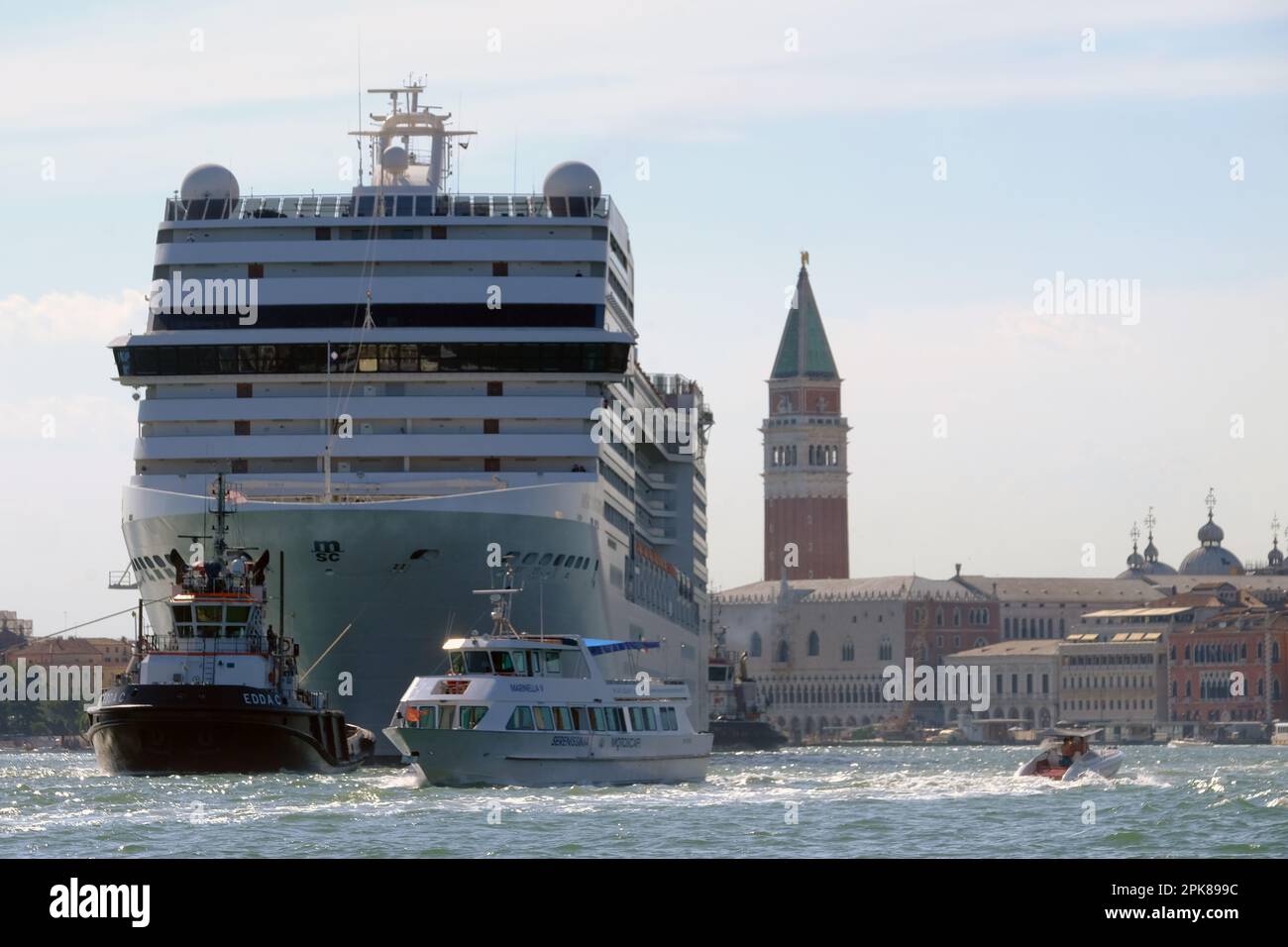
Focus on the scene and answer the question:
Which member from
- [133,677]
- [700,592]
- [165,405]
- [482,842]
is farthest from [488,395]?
[700,592]

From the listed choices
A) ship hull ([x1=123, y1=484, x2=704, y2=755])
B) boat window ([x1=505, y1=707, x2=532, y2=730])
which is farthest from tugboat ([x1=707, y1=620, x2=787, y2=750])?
boat window ([x1=505, y1=707, x2=532, y2=730])

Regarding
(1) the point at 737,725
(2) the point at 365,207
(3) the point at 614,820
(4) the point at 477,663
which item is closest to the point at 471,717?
(4) the point at 477,663

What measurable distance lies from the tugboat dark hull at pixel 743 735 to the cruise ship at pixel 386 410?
331 feet

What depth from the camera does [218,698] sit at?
57094 millimetres

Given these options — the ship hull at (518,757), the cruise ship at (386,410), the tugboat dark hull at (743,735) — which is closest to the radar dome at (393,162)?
the cruise ship at (386,410)

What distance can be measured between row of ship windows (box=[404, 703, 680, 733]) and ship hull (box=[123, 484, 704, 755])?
760 cm

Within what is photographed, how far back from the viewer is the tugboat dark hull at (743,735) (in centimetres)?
17662

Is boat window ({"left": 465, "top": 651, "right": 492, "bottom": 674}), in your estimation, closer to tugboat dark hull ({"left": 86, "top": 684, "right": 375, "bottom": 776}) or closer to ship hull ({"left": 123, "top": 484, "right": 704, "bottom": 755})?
tugboat dark hull ({"left": 86, "top": 684, "right": 375, "bottom": 776})

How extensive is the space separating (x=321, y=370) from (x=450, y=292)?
4.58 metres

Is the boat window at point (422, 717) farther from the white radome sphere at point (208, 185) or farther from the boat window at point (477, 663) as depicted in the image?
the white radome sphere at point (208, 185)

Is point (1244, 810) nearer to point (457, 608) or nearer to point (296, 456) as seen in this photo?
point (457, 608)

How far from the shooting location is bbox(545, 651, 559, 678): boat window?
54.0 metres

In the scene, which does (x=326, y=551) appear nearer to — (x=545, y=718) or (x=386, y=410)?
(x=386, y=410)

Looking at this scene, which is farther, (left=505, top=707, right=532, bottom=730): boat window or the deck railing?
the deck railing
